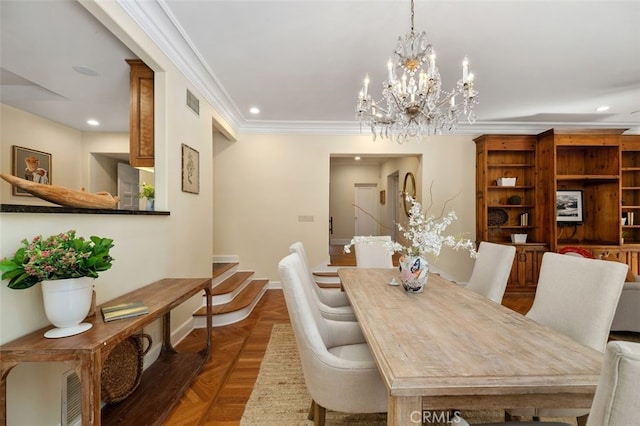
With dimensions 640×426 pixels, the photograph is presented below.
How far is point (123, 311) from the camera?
1.45 metres

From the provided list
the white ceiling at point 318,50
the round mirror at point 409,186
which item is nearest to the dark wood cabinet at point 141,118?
the white ceiling at point 318,50

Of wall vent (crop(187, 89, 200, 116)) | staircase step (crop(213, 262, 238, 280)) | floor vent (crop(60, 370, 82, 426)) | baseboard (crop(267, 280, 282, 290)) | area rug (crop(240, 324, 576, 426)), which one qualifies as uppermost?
wall vent (crop(187, 89, 200, 116))

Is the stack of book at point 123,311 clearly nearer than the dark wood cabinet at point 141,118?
Yes

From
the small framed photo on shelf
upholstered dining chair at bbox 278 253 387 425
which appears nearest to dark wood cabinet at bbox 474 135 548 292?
the small framed photo on shelf

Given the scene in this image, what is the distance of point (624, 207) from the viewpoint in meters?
4.22

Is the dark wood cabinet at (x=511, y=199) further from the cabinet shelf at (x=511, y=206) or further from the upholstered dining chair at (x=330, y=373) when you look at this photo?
the upholstered dining chair at (x=330, y=373)

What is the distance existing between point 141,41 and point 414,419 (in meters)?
2.81

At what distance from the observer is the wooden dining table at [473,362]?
0.87m

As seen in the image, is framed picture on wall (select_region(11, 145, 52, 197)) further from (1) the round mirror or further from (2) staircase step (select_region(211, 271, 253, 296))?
(1) the round mirror

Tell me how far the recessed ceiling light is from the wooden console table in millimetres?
2264

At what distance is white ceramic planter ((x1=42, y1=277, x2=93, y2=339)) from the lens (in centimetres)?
118

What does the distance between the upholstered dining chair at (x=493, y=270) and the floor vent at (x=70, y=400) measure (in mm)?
2612

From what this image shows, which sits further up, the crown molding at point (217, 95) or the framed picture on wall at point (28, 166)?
the crown molding at point (217, 95)

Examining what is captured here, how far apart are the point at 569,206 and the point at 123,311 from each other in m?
6.02
